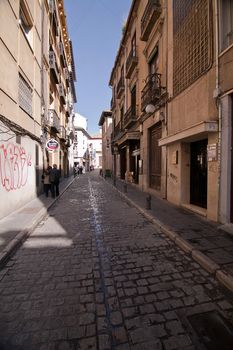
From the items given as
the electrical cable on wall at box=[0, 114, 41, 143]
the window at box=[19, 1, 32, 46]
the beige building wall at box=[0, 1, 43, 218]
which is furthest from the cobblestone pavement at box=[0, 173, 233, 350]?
the window at box=[19, 1, 32, 46]

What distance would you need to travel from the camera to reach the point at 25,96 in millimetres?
9984

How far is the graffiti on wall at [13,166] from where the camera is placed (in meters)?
7.00

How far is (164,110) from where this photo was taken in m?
10.5

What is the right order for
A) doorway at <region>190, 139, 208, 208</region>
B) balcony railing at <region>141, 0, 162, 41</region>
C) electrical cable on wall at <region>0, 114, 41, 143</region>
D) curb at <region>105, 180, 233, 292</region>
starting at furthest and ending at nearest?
1. balcony railing at <region>141, 0, 162, 41</region>
2. doorway at <region>190, 139, 208, 208</region>
3. electrical cable on wall at <region>0, 114, 41, 143</region>
4. curb at <region>105, 180, 233, 292</region>

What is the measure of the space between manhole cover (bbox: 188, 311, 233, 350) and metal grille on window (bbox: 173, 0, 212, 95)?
20.9ft

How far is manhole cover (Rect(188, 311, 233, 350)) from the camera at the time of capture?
Result: 2295 mm

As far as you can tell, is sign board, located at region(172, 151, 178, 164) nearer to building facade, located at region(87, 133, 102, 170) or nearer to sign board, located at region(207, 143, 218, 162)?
sign board, located at region(207, 143, 218, 162)

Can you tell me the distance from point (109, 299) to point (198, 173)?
20.6 feet

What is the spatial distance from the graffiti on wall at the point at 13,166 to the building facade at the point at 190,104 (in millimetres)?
5707

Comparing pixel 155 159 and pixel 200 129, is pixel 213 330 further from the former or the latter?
pixel 155 159

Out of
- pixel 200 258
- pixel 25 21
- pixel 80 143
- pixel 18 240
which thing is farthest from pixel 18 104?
pixel 80 143

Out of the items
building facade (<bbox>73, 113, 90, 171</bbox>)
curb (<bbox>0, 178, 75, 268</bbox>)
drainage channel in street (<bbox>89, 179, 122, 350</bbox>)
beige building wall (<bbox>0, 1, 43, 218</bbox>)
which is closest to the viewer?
drainage channel in street (<bbox>89, 179, 122, 350</bbox>)

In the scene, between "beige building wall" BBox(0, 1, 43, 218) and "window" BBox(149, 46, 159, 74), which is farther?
"window" BBox(149, 46, 159, 74)

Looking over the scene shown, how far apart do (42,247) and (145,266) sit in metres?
2.36
